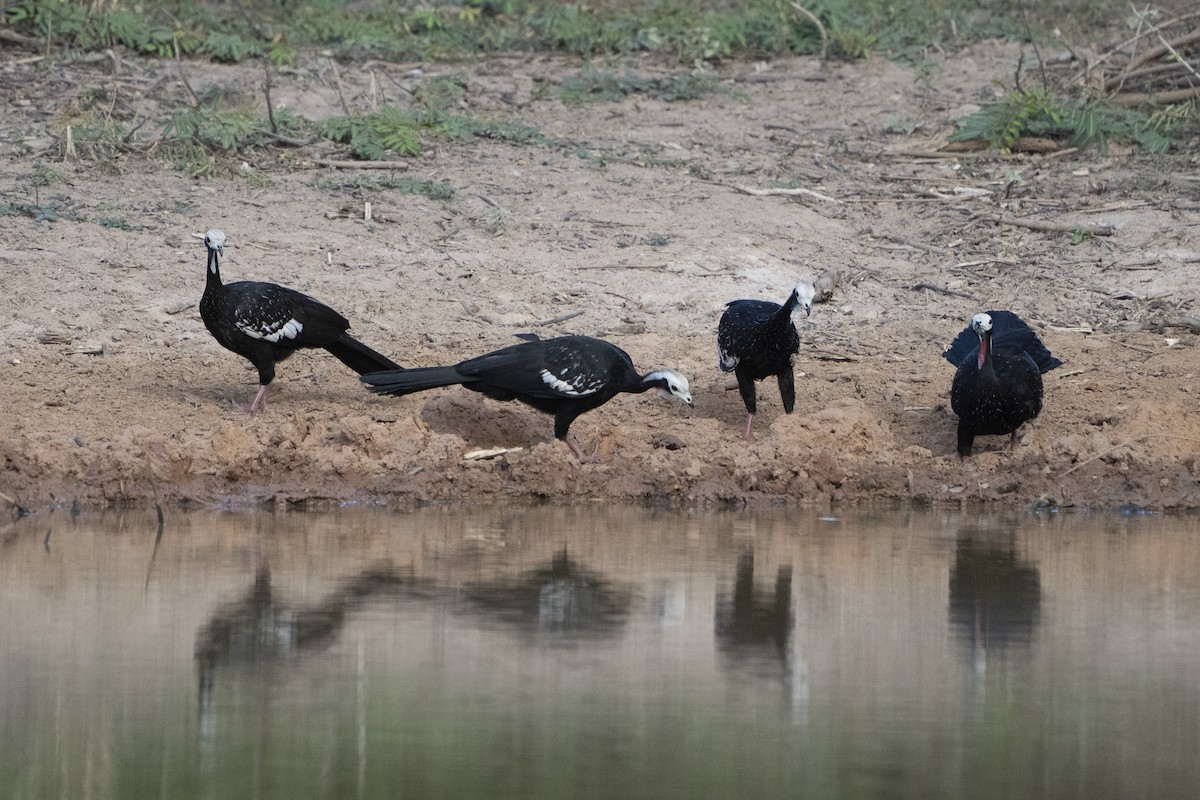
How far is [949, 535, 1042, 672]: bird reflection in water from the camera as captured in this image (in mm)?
6199

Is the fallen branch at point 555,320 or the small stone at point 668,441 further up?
the fallen branch at point 555,320

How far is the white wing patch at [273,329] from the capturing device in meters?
9.40

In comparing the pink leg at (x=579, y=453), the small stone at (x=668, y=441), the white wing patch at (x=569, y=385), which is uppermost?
the white wing patch at (x=569, y=385)

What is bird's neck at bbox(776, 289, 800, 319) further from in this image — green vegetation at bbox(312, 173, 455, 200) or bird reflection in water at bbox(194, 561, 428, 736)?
green vegetation at bbox(312, 173, 455, 200)

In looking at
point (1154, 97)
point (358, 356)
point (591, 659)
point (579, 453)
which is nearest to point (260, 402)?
point (358, 356)

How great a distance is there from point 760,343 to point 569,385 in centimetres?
115

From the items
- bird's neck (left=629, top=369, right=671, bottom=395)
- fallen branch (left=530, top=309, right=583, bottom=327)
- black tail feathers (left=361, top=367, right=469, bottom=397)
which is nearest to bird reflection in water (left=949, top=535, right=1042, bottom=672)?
bird's neck (left=629, top=369, right=671, bottom=395)

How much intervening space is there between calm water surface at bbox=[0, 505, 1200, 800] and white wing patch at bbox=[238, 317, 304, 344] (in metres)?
1.50

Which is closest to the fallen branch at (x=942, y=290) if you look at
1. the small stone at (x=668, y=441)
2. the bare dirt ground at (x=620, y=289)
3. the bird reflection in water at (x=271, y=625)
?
the bare dirt ground at (x=620, y=289)

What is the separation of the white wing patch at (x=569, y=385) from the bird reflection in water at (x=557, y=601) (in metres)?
1.92

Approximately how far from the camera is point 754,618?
21.2ft

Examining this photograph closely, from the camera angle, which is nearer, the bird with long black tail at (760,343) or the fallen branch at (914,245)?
the bird with long black tail at (760,343)

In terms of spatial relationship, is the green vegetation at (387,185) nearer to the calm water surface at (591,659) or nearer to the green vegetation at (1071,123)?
the green vegetation at (1071,123)

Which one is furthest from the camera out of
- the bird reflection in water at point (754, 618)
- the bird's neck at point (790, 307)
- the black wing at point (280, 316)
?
→ the black wing at point (280, 316)
